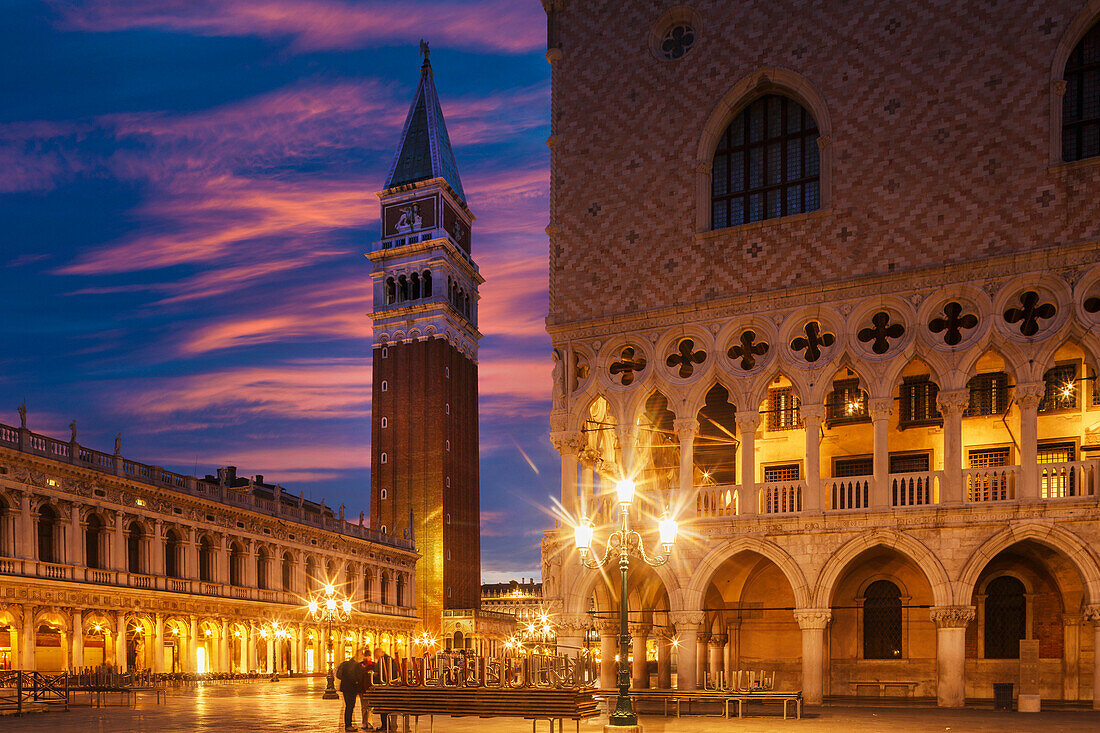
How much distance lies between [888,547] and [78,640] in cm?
3593

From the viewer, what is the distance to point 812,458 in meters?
25.8

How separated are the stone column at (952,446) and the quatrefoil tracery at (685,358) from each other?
6.64m

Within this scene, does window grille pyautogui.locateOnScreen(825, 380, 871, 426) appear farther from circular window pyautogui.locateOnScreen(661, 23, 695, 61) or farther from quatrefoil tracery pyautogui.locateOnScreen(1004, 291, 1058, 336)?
circular window pyautogui.locateOnScreen(661, 23, 695, 61)

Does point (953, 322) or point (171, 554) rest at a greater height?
point (953, 322)

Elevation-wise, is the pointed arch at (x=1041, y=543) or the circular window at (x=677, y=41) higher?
the circular window at (x=677, y=41)

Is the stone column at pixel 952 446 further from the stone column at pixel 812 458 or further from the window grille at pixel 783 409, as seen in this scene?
the window grille at pixel 783 409

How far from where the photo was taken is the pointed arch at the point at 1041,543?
73.9 ft

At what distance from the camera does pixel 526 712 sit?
53.2 feet

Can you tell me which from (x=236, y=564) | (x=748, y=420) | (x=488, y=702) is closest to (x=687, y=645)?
(x=748, y=420)

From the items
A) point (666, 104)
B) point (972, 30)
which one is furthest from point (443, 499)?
point (972, 30)

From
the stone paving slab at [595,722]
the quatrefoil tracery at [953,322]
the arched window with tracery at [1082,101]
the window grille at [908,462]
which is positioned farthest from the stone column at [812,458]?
the arched window with tracery at [1082,101]

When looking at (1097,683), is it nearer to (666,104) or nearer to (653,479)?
(653,479)

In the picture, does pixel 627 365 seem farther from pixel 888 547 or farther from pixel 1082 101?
pixel 1082 101

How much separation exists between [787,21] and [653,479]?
1503 centimetres
